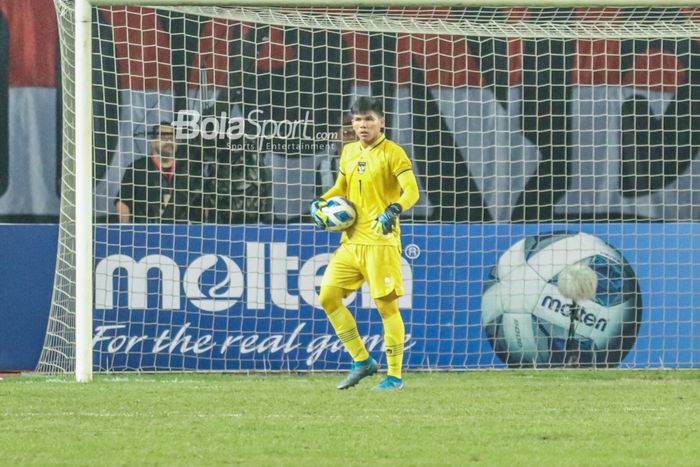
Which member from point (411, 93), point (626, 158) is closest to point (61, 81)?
point (411, 93)

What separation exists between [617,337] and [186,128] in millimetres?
3848

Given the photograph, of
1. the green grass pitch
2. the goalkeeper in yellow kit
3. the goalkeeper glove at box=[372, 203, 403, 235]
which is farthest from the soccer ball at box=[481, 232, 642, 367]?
the goalkeeper glove at box=[372, 203, 403, 235]

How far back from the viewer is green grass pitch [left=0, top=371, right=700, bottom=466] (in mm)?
5613

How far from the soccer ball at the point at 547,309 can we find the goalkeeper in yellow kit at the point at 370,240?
2257 mm

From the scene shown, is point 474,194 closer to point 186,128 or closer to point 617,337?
point 617,337

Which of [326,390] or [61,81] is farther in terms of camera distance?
[61,81]

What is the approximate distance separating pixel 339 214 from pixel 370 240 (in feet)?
0.87

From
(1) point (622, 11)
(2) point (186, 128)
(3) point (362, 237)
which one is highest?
(1) point (622, 11)

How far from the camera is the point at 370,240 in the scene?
28.8 ft

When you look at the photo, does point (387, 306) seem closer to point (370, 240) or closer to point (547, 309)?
point (370, 240)

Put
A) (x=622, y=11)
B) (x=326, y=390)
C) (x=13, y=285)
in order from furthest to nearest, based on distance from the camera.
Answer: (x=622, y=11) < (x=13, y=285) < (x=326, y=390)

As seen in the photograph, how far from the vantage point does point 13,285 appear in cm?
1074

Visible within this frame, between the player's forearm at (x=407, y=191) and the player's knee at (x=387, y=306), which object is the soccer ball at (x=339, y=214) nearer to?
the player's forearm at (x=407, y=191)

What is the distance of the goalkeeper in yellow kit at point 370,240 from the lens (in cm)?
868
